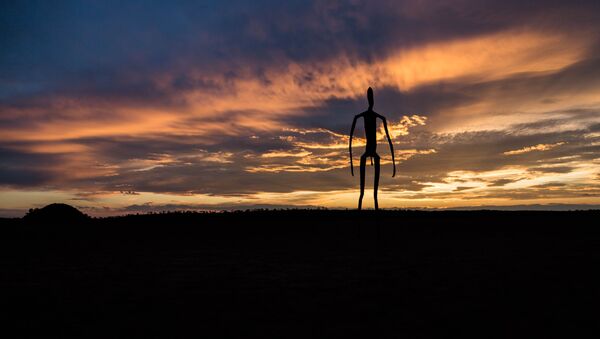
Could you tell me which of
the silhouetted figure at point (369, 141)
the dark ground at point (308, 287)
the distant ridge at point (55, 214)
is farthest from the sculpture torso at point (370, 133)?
the distant ridge at point (55, 214)

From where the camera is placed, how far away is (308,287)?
6.43m

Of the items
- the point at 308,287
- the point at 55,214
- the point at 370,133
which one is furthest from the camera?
the point at 55,214

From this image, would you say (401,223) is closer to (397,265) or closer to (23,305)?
(397,265)

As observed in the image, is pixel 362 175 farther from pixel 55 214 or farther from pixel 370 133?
pixel 55 214

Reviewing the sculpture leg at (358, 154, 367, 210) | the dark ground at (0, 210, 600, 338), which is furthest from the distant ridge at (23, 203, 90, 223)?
the sculpture leg at (358, 154, 367, 210)

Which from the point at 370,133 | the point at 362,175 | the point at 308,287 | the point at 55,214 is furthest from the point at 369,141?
the point at 55,214

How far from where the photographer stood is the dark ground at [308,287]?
4.73m

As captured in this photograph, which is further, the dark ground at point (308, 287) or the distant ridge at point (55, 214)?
the distant ridge at point (55, 214)

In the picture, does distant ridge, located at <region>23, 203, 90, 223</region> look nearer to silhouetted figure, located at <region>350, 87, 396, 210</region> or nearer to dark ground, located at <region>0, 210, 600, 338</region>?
dark ground, located at <region>0, 210, 600, 338</region>

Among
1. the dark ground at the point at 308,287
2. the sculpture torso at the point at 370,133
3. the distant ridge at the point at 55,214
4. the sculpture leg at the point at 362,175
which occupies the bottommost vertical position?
the dark ground at the point at 308,287

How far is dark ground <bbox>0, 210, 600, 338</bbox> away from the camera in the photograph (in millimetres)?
4730

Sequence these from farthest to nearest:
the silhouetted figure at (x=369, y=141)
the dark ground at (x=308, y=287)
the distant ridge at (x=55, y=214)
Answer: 1. the distant ridge at (x=55, y=214)
2. the silhouetted figure at (x=369, y=141)
3. the dark ground at (x=308, y=287)

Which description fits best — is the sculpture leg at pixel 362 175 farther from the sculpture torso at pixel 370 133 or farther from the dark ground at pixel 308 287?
the dark ground at pixel 308 287

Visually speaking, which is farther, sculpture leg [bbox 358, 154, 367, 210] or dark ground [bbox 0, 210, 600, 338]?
sculpture leg [bbox 358, 154, 367, 210]
